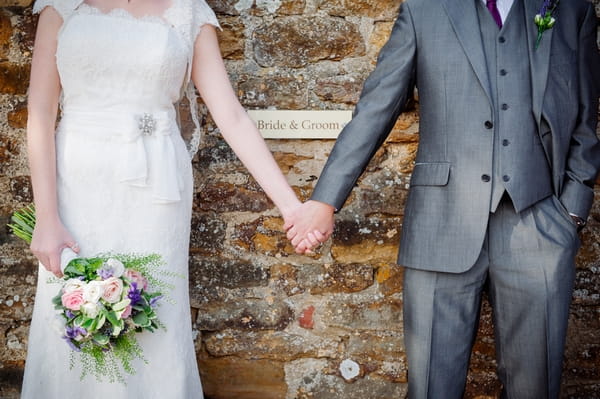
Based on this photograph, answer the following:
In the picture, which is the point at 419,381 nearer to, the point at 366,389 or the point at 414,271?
the point at 414,271

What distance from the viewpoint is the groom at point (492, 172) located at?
1.92 meters

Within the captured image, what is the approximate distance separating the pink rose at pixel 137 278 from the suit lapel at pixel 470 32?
119 centimetres

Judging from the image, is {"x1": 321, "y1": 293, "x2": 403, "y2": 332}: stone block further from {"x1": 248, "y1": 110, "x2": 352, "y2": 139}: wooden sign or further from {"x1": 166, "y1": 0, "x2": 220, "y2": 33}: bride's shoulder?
{"x1": 166, "y1": 0, "x2": 220, "y2": 33}: bride's shoulder

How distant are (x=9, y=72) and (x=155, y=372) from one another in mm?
1509

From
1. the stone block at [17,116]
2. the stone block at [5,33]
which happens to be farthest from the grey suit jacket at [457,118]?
the stone block at [5,33]

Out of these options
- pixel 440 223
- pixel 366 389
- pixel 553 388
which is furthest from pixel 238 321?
pixel 553 388

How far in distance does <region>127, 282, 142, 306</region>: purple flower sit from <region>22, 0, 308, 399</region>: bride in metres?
0.24

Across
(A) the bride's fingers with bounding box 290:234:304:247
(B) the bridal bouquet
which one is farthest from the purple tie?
(B) the bridal bouquet

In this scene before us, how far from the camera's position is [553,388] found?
1.97 metres

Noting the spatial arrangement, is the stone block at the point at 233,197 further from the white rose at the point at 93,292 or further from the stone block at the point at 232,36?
the white rose at the point at 93,292

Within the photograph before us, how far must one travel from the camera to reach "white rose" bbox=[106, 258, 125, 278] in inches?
67.9

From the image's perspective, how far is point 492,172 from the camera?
192 centimetres

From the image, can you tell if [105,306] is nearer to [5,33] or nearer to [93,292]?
[93,292]

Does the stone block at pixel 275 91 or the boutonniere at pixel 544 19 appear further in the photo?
the stone block at pixel 275 91
